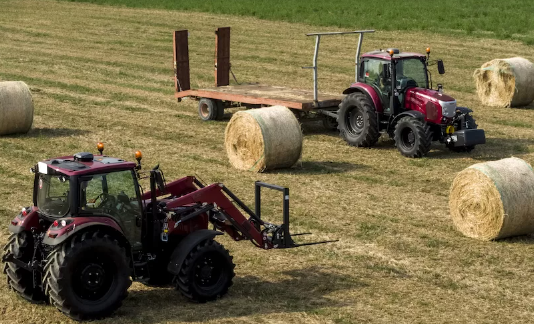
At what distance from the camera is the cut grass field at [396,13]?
35.0m

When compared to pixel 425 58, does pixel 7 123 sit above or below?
below

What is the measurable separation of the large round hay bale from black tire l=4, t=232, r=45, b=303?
51.1ft

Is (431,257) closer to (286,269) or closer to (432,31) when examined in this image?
(286,269)

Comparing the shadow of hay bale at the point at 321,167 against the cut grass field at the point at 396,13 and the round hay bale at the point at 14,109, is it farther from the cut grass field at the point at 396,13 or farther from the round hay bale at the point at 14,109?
the cut grass field at the point at 396,13

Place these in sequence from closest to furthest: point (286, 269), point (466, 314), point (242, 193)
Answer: point (466, 314) < point (286, 269) < point (242, 193)

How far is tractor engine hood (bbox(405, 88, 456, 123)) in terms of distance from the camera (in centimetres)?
1745


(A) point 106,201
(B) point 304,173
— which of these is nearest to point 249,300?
(A) point 106,201

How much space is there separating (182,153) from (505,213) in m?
7.64

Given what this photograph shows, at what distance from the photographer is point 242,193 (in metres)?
15.1

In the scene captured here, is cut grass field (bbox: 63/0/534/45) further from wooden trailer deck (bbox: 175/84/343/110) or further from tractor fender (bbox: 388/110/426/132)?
tractor fender (bbox: 388/110/426/132)

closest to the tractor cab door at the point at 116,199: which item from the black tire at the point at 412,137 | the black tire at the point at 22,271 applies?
the black tire at the point at 22,271

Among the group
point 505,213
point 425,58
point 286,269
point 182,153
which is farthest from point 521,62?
point 286,269

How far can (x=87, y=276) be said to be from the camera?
9.38 m

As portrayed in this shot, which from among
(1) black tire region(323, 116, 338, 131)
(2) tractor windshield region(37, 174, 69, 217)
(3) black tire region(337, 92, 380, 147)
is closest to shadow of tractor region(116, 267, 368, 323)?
(2) tractor windshield region(37, 174, 69, 217)
